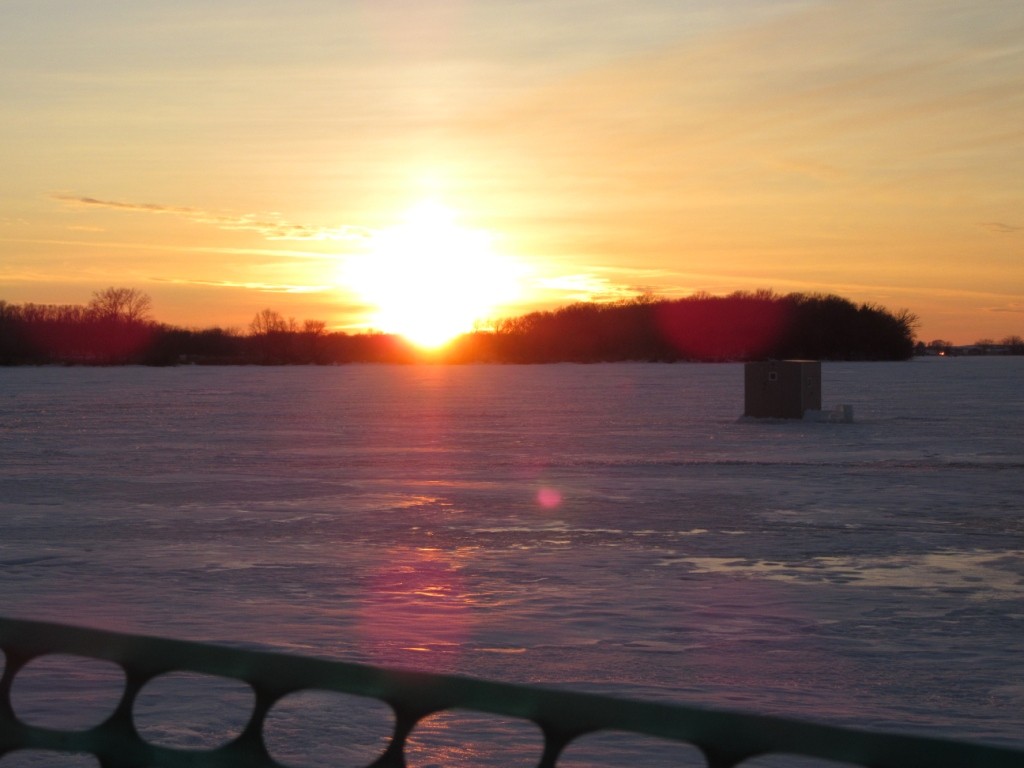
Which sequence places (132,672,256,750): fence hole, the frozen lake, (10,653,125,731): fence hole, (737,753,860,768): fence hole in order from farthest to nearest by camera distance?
the frozen lake < (10,653,125,731): fence hole < (132,672,256,750): fence hole < (737,753,860,768): fence hole

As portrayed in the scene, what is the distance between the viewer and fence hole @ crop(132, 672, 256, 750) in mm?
5113

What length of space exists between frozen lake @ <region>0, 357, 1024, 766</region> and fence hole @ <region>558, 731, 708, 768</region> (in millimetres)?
532

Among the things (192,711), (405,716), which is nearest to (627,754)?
(192,711)

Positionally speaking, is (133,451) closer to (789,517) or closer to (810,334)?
(789,517)

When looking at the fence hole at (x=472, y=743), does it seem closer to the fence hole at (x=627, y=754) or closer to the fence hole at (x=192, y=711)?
the fence hole at (x=627, y=754)

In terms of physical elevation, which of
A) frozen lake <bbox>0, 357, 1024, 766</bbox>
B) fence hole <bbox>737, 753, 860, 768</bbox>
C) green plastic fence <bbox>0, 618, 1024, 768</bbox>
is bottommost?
fence hole <bbox>737, 753, 860, 768</bbox>

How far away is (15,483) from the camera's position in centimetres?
1600

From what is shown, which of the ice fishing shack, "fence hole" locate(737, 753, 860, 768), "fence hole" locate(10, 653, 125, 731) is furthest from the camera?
the ice fishing shack

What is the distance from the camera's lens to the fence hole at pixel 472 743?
15.9ft

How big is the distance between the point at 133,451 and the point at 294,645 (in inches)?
613

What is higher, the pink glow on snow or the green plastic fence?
the green plastic fence

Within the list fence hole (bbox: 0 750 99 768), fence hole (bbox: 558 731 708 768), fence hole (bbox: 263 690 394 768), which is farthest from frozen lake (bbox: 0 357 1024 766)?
fence hole (bbox: 0 750 99 768)

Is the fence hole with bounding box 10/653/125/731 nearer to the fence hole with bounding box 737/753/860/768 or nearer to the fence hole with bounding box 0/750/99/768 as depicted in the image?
the fence hole with bounding box 0/750/99/768

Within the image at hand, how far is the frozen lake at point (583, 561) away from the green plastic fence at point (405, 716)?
10.8ft
